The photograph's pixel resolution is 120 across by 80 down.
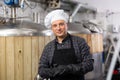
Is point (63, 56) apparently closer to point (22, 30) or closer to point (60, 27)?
point (60, 27)

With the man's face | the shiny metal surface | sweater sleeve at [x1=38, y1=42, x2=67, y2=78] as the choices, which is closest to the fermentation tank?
the shiny metal surface

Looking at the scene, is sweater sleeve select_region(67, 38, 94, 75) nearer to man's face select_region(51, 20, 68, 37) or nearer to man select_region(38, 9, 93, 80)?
man select_region(38, 9, 93, 80)

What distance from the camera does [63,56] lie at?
5.48 feet

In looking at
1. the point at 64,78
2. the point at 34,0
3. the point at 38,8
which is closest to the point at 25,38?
the point at 64,78

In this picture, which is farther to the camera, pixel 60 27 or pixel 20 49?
pixel 20 49

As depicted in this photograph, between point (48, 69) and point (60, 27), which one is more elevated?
point (60, 27)

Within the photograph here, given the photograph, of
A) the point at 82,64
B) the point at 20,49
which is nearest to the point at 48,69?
the point at 82,64

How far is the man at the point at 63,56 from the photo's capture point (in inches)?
62.2

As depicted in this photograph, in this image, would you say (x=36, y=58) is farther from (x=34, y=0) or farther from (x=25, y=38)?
(x=34, y=0)

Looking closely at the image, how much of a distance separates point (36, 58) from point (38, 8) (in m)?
1.43

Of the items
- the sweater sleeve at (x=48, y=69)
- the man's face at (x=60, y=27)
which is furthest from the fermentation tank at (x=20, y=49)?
the man's face at (x=60, y=27)

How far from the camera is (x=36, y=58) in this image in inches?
95.9

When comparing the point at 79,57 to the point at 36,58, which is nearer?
the point at 79,57

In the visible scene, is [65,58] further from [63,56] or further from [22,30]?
[22,30]
